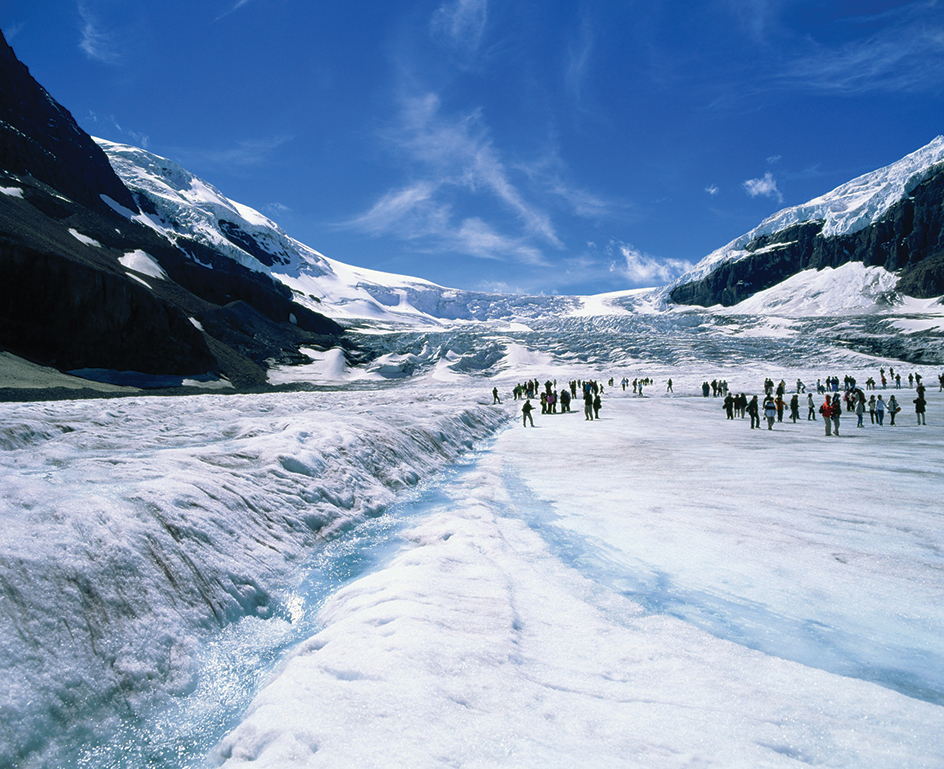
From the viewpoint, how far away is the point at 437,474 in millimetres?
11672

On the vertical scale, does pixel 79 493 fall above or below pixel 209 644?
above

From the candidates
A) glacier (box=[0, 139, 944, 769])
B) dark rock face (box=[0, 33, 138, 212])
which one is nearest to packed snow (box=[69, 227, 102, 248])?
dark rock face (box=[0, 33, 138, 212])

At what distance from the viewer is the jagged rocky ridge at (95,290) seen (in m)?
40.3

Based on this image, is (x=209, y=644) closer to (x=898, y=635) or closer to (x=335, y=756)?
(x=335, y=756)

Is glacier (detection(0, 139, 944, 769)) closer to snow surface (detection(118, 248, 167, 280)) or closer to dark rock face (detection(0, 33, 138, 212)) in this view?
snow surface (detection(118, 248, 167, 280))

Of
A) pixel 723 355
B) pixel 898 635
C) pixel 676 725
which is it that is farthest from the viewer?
pixel 723 355

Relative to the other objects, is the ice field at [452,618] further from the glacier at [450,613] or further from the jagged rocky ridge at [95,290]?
the jagged rocky ridge at [95,290]

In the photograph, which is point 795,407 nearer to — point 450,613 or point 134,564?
point 450,613

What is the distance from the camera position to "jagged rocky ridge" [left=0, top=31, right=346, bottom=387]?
40.3 metres

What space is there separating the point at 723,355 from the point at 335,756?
78.2 metres

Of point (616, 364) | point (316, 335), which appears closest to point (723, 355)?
point (616, 364)

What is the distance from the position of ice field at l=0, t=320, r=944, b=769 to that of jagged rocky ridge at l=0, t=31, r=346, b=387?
40758mm

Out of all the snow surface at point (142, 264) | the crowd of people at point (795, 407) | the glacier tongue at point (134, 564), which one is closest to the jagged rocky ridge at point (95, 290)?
the snow surface at point (142, 264)

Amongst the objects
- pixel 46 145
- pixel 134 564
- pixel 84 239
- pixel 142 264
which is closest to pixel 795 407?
pixel 134 564
